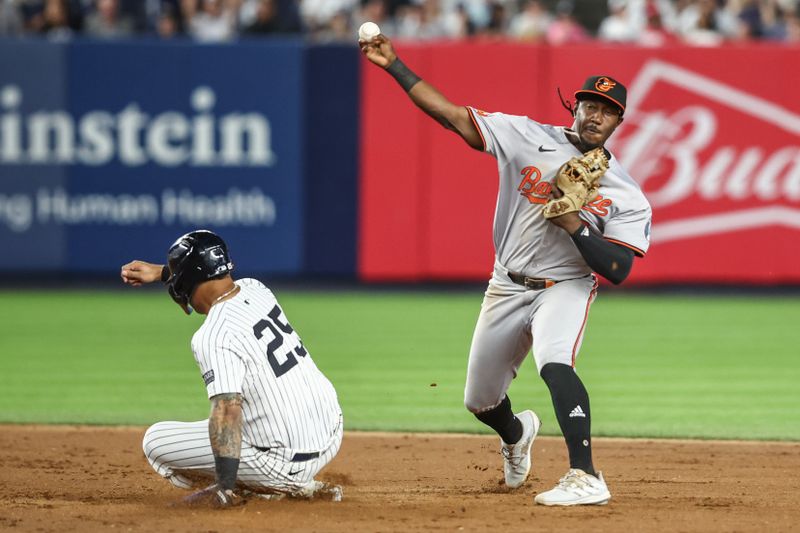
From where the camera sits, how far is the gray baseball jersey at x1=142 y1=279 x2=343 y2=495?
560 centimetres

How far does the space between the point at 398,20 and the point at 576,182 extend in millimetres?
12028

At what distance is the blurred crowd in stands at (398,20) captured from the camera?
16.6 metres

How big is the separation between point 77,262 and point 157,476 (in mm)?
9187

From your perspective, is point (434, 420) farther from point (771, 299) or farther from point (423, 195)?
point (771, 299)

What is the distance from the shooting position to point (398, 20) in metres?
17.6

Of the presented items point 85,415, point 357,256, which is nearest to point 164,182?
point 357,256

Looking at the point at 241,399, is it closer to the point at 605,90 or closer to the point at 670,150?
the point at 605,90

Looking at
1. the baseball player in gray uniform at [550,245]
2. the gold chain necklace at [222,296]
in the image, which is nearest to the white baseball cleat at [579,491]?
the baseball player in gray uniform at [550,245]

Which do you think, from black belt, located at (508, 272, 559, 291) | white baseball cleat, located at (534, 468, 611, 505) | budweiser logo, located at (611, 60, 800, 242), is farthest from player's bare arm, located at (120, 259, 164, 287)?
budweiser logo, located at (611, 60, 800, 242)

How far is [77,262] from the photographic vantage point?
15781mm

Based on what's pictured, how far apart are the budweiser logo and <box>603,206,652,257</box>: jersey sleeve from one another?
923 cm

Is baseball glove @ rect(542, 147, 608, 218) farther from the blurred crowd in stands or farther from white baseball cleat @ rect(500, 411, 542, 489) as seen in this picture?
the blurred crowd in stands

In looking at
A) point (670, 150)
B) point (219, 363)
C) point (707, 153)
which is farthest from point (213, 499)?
point (707, 153)

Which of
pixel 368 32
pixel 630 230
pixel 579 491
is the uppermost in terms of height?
pixel 368 32
